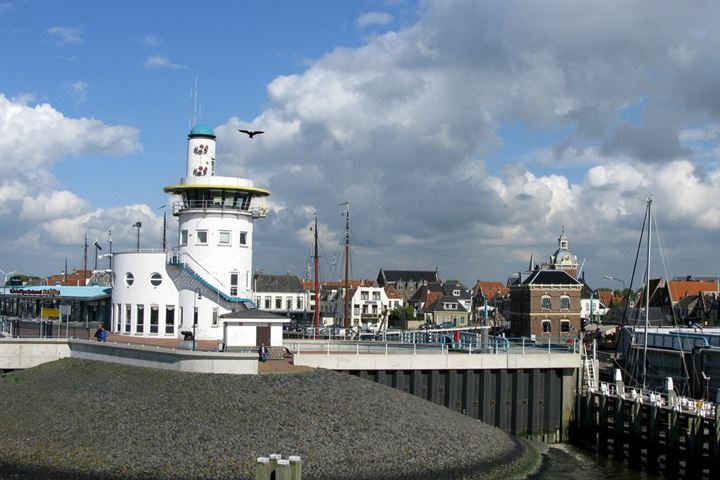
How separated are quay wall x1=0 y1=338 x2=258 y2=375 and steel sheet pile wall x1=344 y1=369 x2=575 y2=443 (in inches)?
262

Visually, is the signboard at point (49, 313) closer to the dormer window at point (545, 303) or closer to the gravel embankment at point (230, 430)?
the gravel embankment at point (230, 430)

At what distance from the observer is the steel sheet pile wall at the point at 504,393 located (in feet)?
136

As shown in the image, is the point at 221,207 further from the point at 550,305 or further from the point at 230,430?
the point at 550,305

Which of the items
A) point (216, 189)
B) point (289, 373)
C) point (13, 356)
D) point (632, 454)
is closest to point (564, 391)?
point (632, 454)

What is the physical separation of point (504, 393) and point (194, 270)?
18269 mm

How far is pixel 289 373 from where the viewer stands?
3656cm

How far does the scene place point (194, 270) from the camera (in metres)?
47.2

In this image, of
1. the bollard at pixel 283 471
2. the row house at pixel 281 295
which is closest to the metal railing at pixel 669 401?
the bollard at pixel 283 471

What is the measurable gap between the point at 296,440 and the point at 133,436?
19.5 feet

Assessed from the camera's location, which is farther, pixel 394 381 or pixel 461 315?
pixel 461 315

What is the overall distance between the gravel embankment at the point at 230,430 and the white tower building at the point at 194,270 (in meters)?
9.32

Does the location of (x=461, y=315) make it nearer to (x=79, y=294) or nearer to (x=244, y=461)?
(x=79, y=294)

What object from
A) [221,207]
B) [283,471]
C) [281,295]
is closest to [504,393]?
[221,207]

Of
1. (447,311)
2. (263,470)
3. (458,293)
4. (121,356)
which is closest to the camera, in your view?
(263,470)
